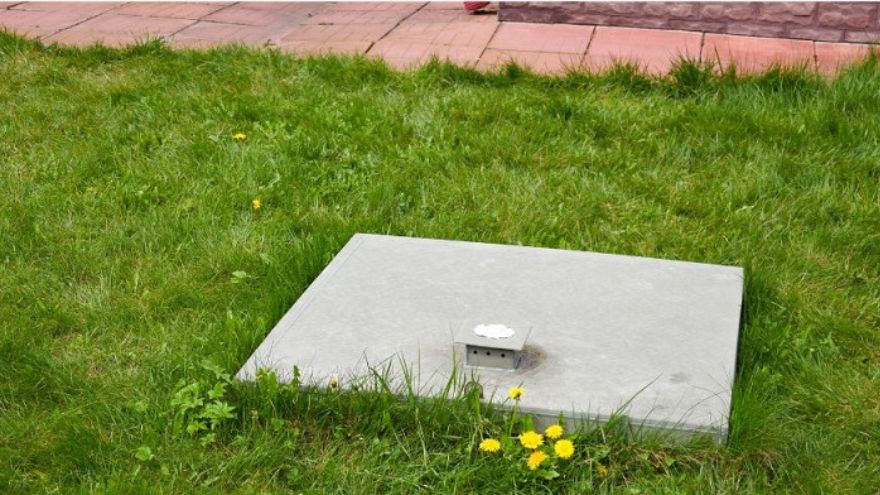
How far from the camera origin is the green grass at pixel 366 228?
7.91 ft

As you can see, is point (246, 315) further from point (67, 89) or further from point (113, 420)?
point (67, 89)

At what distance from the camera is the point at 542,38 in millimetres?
5594

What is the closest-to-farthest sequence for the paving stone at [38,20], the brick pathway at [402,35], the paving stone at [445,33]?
the brick pathway at [402,35]
the paving stone at [445,33]
the paving stone at [38,20]

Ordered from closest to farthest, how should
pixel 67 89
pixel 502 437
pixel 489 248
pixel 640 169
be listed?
pixel 502 437 → pixel 489 248 → pixel 640 169 → pixel 67 89

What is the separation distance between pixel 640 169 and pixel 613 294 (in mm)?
1226

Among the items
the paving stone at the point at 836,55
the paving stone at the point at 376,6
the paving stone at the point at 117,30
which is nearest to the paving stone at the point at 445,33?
the paving stone at the point at 376,6

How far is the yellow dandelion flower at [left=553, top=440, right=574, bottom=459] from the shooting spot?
90.7 inches

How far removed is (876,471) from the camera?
2406 millimetres

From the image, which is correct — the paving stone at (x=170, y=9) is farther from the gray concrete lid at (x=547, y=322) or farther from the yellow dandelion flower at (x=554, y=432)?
the yellow dandelion flower at (x=554, y=432)


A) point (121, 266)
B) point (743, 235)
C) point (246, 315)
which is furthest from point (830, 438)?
point (121, 266)

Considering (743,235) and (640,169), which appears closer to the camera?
(743,235)

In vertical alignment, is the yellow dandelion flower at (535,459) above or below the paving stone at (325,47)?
below

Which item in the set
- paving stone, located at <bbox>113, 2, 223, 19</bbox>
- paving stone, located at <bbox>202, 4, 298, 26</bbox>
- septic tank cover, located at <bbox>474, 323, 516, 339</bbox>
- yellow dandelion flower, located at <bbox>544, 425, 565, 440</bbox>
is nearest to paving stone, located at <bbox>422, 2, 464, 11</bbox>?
paving stone, located at <bbox>202, 4, 298, 26</bbox>

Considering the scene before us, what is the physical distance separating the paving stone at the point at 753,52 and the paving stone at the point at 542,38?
626 mm
